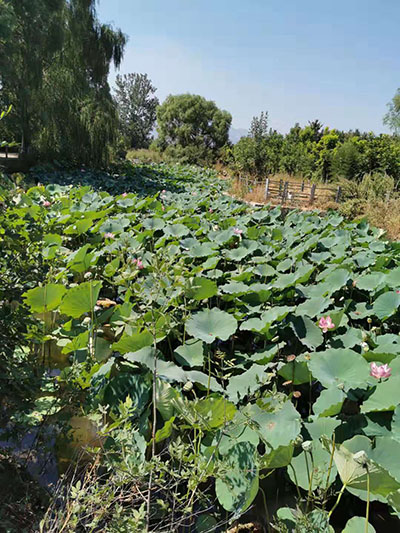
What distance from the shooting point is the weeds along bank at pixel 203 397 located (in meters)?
1.11

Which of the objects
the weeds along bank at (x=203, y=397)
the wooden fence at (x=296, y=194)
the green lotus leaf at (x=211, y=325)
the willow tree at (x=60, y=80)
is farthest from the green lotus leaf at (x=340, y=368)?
the willow tree at (x=60, y=80)

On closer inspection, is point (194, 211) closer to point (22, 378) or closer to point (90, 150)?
point (22, 378)

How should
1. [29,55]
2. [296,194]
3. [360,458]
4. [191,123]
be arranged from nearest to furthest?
A: [360,458] → [296,194] → [29,55] → [191,123]

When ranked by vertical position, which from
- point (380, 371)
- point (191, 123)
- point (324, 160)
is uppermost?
point (191, 123)

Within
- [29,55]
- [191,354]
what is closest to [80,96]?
[29,55]

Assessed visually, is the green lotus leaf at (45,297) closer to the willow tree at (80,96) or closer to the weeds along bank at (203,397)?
the weeds along bank at (203,397)

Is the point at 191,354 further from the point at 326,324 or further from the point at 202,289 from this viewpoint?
the point at 326,324

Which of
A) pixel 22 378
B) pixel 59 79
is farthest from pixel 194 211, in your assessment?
pixel 59 79

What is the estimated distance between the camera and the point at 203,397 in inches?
57.1

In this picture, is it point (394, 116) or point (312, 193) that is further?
point (394, 116)

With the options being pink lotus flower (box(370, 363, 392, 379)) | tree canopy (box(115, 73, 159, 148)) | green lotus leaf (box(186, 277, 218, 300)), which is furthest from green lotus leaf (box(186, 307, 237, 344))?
tree canopy (box(115, 73, 159, 148))

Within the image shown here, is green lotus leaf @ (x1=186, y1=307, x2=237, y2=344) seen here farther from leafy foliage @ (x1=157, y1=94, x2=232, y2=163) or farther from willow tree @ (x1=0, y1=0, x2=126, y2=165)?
leafy foliage @ (x1=157, y1=94, x2=232, y2=163)

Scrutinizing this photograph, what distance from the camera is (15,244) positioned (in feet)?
5.90

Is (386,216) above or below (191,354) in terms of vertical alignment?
above
